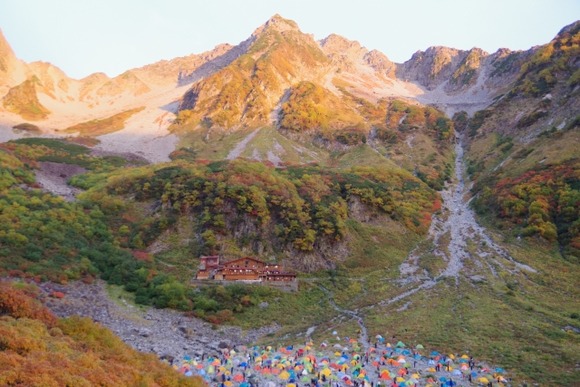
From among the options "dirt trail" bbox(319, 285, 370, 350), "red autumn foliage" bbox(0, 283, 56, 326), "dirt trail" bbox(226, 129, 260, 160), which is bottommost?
"dirt trail" bbox(319, 285, 370, 350)

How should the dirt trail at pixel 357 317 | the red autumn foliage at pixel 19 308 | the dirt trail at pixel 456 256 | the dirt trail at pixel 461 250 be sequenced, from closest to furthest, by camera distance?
the red autumn foliage at pixel 19 308
the dirt trail at pixel 357 317
the dirt trail at pixel 456 256
the dirt trail at pixel 461 250

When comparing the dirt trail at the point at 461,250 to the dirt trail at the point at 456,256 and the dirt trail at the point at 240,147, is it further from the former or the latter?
the dirt trail at the point at 240,147

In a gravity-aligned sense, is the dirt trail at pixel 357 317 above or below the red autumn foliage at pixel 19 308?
below

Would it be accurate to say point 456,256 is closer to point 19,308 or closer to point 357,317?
point 357,317

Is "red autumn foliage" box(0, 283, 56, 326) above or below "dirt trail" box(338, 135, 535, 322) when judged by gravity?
above

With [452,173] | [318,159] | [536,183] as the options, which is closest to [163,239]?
[536,183]

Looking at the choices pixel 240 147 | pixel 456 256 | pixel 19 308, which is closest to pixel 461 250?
pixel 456 256

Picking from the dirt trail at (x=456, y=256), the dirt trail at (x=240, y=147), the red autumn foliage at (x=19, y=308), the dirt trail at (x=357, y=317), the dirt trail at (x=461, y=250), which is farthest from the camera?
the dirt trail at (x=240, y=147)

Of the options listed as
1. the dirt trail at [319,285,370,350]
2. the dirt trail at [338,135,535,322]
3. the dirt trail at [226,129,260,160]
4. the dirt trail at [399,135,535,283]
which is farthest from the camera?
the dirt trail at [226,129,260,160]

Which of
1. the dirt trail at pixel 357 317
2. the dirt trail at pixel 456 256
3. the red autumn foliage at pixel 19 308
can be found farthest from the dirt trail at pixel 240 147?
the red autumn foliage at pixel 19 308

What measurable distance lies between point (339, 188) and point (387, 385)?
4996cm

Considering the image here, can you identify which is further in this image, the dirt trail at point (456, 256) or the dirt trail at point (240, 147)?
the dirt trail at point (240, 147)

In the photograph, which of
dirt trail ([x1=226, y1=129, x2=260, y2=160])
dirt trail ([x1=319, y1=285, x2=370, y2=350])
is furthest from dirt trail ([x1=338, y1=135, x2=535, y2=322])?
dirt trail ([x1=226, y1=129, x2=260, y2=160])

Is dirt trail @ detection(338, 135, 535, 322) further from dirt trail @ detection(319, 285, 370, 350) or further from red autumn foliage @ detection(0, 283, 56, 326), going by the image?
red autumn foliage @ detection(0, 283, 56, 326)
